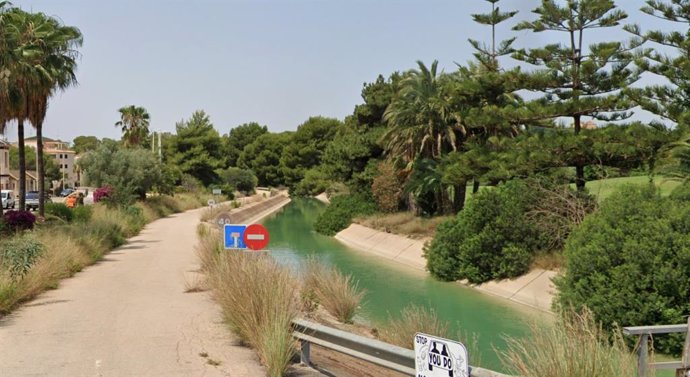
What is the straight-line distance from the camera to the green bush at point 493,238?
22.9 metres

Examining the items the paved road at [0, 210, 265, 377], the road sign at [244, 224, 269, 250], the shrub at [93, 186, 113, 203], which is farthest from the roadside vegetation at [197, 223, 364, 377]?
the shrub at [93, 186, 113, 203]

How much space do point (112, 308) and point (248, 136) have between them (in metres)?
114

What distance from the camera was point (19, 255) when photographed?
15.4 metres

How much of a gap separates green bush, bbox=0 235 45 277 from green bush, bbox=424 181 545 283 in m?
13.0

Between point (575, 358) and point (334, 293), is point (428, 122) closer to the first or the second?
point (334, 293)

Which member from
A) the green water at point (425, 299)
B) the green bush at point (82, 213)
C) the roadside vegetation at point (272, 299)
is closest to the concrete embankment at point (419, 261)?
the green water at point (425, 299)

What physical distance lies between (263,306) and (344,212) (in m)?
38.0

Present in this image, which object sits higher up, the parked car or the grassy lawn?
the grassy lawn

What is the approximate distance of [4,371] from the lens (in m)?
8.60

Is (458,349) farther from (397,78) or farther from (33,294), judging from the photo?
(397,78)

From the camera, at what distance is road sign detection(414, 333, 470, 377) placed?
5.09 meters

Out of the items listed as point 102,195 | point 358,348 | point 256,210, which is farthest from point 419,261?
point 256,210

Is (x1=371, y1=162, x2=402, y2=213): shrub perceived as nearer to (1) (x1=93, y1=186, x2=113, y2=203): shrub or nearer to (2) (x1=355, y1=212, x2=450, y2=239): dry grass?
(2) (x1=355, y1=212, x2=450, y2=239): dry grass

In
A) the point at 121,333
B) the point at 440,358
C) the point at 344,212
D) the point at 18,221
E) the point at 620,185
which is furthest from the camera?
the point at 344,212
